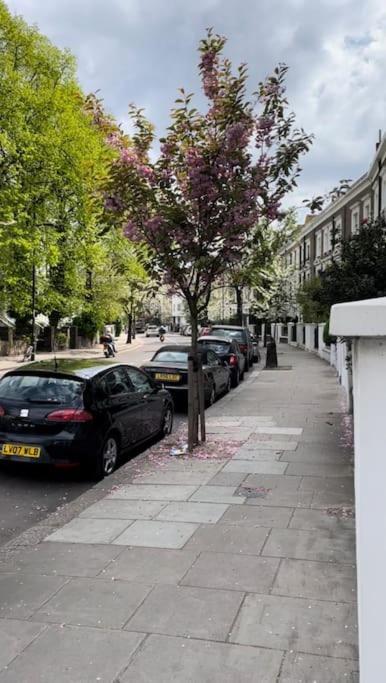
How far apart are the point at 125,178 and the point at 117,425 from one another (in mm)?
3430

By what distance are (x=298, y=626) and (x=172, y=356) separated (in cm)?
1052

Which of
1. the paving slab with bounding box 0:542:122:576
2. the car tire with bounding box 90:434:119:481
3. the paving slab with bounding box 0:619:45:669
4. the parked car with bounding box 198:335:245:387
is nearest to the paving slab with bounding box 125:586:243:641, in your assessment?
the paving slab with bounding box 0:619:45:669

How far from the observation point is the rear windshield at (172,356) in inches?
544

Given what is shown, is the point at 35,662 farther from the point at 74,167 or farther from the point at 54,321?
the point at 54,321

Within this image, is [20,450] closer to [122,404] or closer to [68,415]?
[68,415]

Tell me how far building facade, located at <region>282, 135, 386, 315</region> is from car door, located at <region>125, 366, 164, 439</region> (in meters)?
4.15

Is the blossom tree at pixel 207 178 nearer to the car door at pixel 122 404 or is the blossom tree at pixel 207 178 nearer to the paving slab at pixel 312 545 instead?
the car door at pixel 122 404

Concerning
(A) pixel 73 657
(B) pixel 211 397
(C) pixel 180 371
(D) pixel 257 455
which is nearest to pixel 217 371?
(B) pixel 211 397

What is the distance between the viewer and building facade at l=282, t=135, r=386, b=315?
1188 inches

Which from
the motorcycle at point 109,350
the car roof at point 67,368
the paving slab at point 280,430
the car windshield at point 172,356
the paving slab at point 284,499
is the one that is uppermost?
the car roof at point 67,368

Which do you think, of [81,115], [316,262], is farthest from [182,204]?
[316,262]

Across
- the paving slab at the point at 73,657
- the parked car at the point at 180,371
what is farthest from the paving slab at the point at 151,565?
the parked car at the point at 180,371

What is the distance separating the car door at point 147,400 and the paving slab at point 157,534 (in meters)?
3.58

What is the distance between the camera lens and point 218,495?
21.2ft
